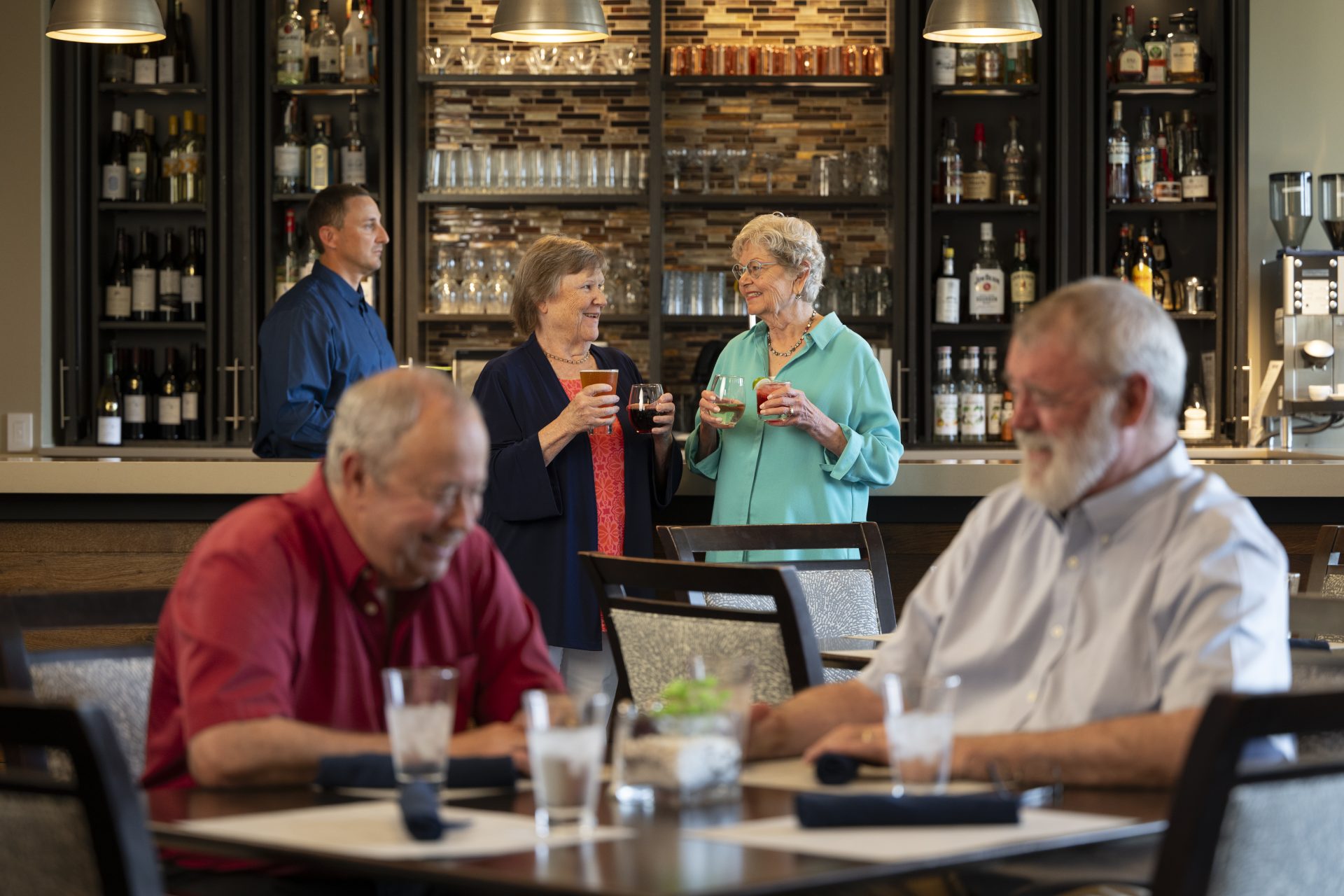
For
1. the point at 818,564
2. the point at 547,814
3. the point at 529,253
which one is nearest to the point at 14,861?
the point at 547,814

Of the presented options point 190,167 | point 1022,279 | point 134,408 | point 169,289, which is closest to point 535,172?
point 190,167

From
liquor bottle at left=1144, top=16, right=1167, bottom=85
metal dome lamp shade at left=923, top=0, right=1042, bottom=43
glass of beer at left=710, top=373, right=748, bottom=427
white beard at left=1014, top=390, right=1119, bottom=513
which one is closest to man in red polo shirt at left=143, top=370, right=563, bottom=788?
white beard at left=1014, top=390, right=1119, bottom=513

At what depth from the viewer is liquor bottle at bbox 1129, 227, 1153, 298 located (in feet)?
21.4

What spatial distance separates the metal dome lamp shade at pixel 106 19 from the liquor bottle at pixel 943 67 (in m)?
2.97

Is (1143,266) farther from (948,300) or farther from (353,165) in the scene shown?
(353,165)

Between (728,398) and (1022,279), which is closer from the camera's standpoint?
(728,398)

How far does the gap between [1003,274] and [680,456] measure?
3158mm

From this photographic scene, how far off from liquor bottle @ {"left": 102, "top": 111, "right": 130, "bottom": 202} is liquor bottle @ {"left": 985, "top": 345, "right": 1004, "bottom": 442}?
139 inches

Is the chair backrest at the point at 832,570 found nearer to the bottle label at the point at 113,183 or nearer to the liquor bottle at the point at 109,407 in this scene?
the liquor bottle at the point at 109,407

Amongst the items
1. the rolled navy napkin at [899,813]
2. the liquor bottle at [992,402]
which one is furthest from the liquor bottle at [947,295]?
the rolled navy napkin at [899,813]

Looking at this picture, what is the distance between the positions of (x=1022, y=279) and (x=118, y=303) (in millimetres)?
3629

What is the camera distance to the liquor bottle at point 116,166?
6586 mm

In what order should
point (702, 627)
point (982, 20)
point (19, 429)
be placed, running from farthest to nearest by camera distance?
point (19, 429) → point (982, 20) → point (702, 627)

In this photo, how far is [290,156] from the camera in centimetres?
649
